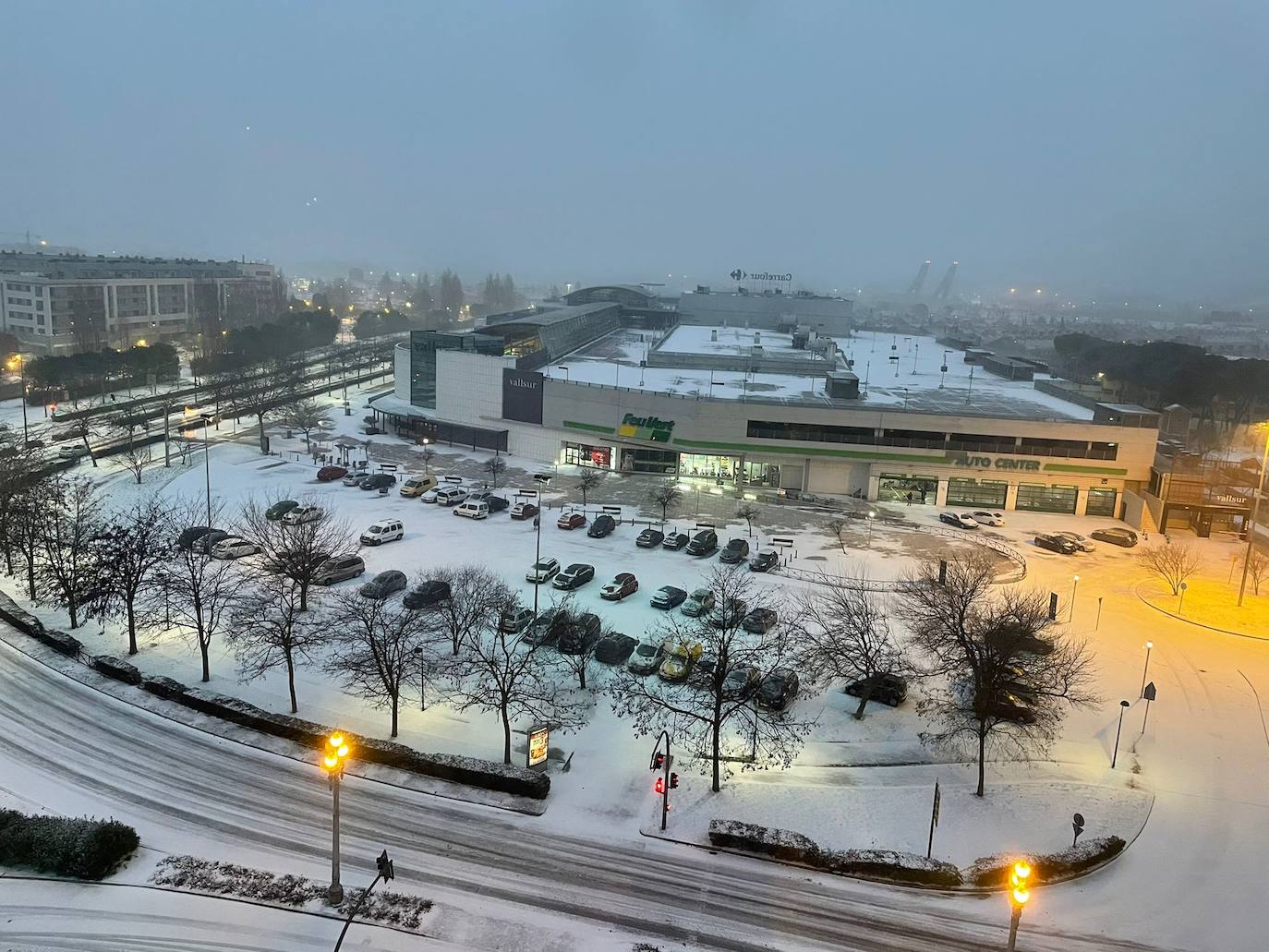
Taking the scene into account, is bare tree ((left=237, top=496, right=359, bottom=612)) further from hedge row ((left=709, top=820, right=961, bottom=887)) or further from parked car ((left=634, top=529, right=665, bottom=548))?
hedge row ((left=709, top=820, right=961, bottom=887))

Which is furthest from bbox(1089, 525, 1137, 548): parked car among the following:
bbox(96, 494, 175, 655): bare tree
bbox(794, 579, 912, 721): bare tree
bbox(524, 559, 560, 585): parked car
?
bbox(96, 494, 175, 655): bare tree

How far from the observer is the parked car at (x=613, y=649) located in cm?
2100

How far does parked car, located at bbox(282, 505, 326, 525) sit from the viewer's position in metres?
24.6

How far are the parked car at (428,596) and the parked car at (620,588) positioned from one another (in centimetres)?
499

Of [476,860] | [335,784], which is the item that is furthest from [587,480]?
[335,784]

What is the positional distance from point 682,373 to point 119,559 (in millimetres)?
37464

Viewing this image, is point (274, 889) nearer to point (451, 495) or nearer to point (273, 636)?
point (273, 636)

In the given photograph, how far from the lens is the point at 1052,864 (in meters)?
14.2

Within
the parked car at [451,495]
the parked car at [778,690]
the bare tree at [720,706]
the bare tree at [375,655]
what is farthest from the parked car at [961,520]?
the bare tree at [375,655]

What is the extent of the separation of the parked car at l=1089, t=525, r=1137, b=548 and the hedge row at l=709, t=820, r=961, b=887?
84.8ft

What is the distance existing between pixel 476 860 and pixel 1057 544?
2846 centimetres

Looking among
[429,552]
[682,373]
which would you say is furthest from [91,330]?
[429,552]

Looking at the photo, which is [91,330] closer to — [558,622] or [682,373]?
[682,373]

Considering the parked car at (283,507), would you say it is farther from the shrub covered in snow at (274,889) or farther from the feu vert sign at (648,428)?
the shrub covered in snow at (274,889)
